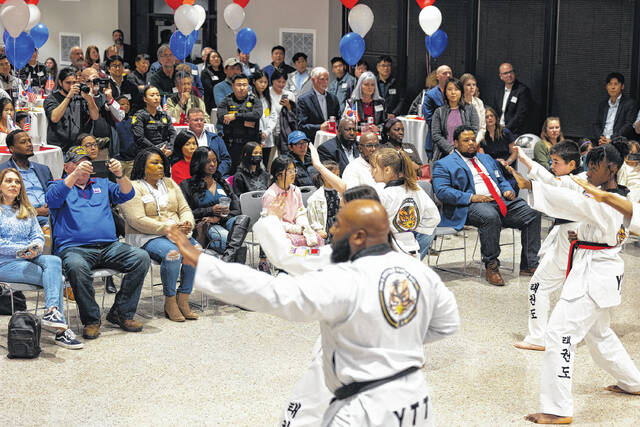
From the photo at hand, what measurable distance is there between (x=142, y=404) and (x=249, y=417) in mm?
646

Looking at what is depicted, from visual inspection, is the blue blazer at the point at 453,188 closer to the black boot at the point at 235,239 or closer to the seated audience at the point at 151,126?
the black boot at the point at 235,239

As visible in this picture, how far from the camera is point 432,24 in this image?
11430 millimetres

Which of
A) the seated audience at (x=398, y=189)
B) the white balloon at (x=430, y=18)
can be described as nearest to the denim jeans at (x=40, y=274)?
the seated audience at (x=398, y=189)

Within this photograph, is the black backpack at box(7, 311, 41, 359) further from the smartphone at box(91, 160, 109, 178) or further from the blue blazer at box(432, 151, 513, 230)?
the blue blazer at box(432, 151, 513, 230)

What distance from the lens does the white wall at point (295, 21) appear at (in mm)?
15078

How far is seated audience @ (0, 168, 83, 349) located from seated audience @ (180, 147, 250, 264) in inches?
55.7

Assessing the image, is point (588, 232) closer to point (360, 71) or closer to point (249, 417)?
point (249, 417)

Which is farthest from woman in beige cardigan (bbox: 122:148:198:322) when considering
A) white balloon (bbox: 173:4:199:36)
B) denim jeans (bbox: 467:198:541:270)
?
white balloon (bbox: 173:4:199:36)

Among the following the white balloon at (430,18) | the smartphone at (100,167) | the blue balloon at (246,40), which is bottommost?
the smartphone at (100,167)

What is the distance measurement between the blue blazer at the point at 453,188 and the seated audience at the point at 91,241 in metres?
2.88

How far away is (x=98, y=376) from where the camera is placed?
553 centimetres

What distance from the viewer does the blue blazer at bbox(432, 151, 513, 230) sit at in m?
7.98

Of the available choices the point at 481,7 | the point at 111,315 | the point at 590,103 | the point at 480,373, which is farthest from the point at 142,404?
the point at 481,7

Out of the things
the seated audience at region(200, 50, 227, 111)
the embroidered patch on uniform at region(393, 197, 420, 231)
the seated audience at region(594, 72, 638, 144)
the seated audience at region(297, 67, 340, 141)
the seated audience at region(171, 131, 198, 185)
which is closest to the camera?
the embroidered patch on uniform at region(393, 197, 420, 231)
